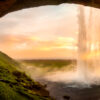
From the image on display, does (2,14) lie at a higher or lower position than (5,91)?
higher

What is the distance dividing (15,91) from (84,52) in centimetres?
2167

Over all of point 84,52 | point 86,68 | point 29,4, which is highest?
point 84,52

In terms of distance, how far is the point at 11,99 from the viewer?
8.42m

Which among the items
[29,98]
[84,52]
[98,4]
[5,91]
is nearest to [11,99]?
[5,91]

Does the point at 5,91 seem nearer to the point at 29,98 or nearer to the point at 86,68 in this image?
the point at 29,98

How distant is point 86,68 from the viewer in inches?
1174

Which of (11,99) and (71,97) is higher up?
(71,97)

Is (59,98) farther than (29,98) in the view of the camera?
Yes

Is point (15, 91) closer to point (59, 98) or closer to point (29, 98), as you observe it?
point (29, 98)

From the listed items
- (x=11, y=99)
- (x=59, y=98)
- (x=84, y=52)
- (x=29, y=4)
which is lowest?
(x=11, y=99)

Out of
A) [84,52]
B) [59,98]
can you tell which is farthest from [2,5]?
[84,52]

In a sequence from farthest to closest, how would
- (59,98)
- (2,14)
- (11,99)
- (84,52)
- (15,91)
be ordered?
(84,52) < (59,98) < (2,14) < (15,91) < (11,99)

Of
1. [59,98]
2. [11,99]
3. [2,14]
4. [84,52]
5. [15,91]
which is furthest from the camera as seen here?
[84,52]

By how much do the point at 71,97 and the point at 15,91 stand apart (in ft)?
20.5
